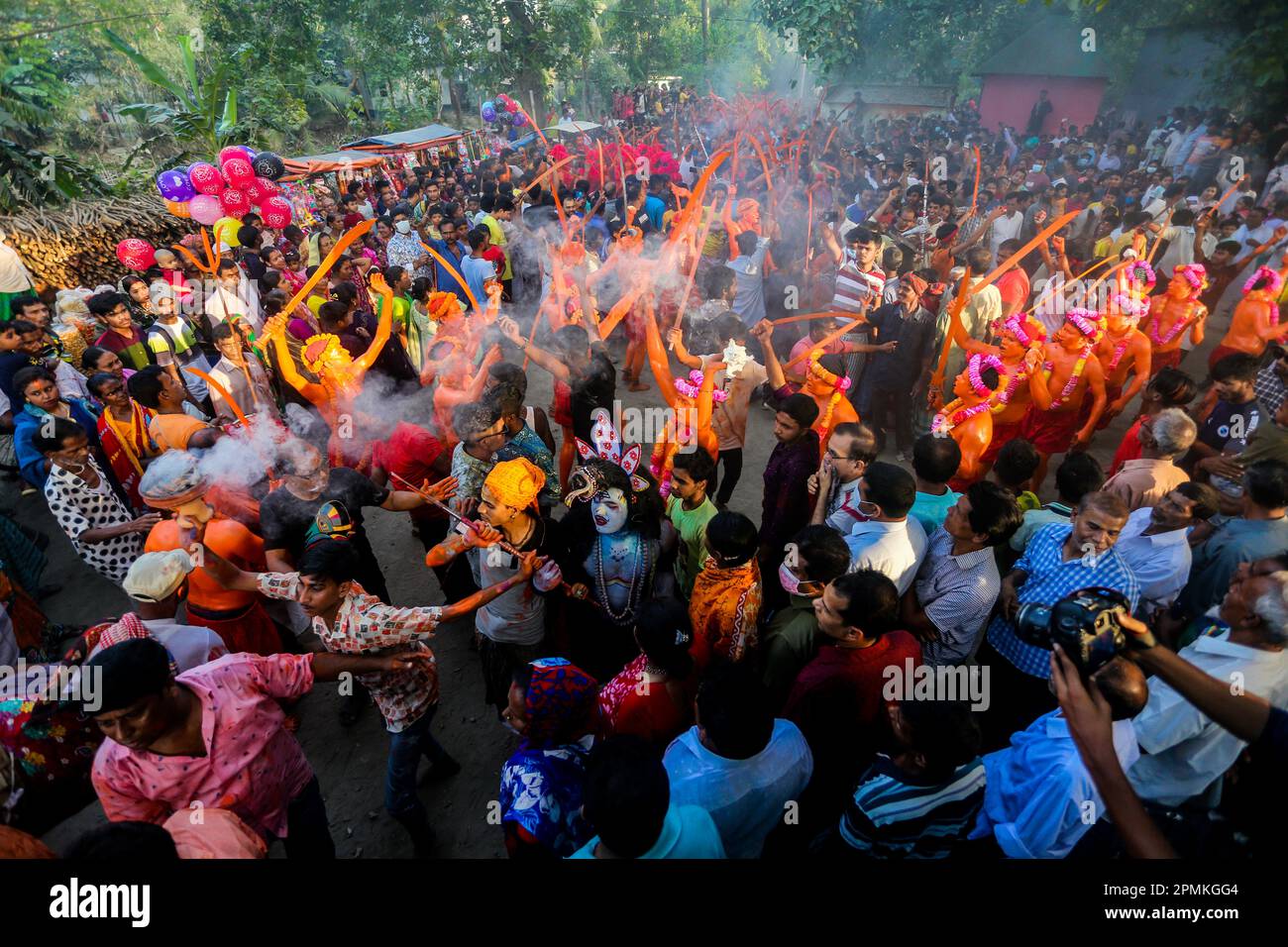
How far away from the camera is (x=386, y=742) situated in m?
3.66

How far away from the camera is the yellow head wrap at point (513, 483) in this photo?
291 centimetres

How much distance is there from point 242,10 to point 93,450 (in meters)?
23.9

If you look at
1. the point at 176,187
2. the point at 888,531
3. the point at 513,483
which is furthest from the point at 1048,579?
the point at 176,187

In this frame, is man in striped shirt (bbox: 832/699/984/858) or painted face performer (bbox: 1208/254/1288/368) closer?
man in striped shirt (bbox: 832/699/984/858)

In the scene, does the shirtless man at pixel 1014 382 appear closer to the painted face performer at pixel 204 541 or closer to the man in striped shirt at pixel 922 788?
the man in striped shirt at pixel 922 788

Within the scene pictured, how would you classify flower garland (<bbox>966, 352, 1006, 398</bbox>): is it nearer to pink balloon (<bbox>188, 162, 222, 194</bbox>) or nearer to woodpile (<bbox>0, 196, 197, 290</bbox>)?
pink balloon (<bbox>188, 162, 222, 194</bbox>)

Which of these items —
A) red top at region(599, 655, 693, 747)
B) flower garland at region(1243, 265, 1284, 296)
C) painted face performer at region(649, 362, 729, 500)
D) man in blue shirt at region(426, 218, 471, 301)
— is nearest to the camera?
red top at region(599, 655, 693, 747)

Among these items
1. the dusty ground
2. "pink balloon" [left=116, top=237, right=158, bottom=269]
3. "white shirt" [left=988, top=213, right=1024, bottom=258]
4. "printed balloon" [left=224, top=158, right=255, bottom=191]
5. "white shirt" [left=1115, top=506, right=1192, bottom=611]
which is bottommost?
the dusty ground

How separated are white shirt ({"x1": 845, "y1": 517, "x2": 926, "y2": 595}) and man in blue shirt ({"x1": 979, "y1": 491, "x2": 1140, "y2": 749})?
20.5 inches

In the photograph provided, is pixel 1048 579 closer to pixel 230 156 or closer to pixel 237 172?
pixel 237 172

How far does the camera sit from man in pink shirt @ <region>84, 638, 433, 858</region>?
188 cm

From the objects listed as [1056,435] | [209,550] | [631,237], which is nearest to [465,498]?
[209,550]

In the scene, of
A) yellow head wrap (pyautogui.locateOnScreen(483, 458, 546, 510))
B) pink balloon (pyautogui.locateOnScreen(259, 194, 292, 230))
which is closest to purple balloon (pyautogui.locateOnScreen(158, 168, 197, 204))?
pink balloon (pyautogui.locateOnScreen(259, 194, 292, 230))
